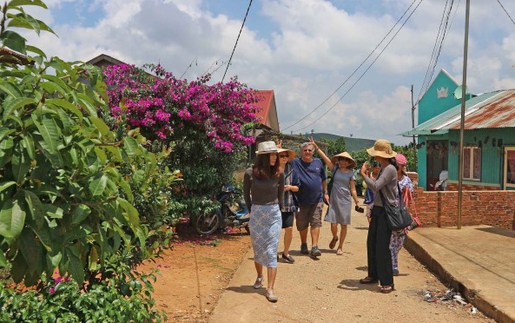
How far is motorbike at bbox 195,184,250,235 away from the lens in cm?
999

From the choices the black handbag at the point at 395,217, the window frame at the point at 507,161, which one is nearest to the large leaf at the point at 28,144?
the black handbag at the point at 395,217

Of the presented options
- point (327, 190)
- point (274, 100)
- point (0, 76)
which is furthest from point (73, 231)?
point (274, 100)

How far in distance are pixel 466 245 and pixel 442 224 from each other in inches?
85.5

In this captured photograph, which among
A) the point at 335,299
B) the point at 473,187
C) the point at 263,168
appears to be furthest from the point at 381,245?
the point at 473,187

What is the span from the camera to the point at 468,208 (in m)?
11.0

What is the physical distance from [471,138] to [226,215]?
10.2 metres

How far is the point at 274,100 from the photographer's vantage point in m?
36.0

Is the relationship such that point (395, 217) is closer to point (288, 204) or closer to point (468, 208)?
point (288, 204)

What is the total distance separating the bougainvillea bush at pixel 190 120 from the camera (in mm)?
9055

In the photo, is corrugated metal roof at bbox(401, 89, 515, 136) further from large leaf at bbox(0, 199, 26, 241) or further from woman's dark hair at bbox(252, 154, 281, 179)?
large leaf at bbox(0, 199, 26, 241)

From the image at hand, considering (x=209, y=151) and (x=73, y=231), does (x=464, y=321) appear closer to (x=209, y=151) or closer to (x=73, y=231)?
(x=73, y=231)

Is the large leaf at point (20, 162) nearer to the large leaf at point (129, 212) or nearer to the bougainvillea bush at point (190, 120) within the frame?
the large leaf at point (129, 212)

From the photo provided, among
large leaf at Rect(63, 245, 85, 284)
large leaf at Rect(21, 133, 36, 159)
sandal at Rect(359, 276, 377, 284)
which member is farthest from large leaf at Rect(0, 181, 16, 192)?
sandal at Rect(359, 276, 377, 284)

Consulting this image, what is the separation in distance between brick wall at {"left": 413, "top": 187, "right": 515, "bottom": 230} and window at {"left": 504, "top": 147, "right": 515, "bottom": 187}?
179 inches
